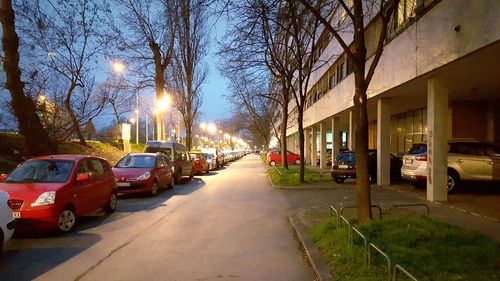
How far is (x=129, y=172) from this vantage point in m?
17.3

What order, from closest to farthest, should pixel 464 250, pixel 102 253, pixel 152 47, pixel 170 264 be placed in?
pixel 464 250 → pixel 170 264 → pixel 102 253 → pixel 152 47

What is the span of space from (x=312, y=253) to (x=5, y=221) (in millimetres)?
4738

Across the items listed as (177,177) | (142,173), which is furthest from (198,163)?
(142,173)

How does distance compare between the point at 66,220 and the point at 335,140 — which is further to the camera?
the point at 335,140

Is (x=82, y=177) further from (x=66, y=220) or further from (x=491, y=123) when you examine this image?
(x=491, y=123)

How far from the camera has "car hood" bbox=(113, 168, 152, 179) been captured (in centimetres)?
1709

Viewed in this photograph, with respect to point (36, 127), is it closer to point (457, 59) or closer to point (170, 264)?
point (170, 264)

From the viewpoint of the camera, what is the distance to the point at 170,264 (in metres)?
7.20

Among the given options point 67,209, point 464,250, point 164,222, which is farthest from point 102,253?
point 464,250

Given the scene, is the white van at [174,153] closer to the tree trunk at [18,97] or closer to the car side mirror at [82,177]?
the tree trunk at [18,97]

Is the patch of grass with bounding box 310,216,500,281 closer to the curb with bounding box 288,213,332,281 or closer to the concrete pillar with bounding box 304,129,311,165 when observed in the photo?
the curb with bounding box 288,213,332,281

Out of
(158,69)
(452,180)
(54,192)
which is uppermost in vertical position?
(158,69)

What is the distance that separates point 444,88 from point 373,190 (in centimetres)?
512

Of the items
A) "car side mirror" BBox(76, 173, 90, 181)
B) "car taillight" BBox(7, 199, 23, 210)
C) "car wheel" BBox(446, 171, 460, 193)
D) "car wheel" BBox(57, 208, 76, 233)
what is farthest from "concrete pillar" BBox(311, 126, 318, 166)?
"car taillight" BBox(7, 199, 23, 210)
